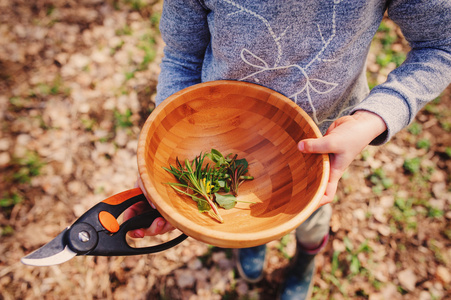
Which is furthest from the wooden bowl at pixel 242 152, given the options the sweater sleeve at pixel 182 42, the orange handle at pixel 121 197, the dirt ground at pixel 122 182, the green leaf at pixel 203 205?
the dirt ground at pixel 122 182

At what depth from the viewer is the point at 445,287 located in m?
2.38

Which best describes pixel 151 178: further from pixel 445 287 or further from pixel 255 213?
pixel 445 287

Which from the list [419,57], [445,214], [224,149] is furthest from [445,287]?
[224,149]

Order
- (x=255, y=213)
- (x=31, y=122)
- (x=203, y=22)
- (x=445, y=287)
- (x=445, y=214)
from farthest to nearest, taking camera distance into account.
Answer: (x=31, y=122) → (x=445, y=214) → (x=445, y=287) → (x=203, y=22) → (x=255, y=213)

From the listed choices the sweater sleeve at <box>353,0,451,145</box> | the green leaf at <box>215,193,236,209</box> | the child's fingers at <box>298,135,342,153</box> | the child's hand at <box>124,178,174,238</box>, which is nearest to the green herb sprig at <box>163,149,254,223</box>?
the green leaf at <box>215,193,236,209</box>

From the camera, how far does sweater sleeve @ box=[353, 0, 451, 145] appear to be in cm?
121

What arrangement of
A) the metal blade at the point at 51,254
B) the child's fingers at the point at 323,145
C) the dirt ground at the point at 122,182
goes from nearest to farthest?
the metal blade at the point at 51,254
the child's fingers at the point at 323,145
the dirt ground at the point at 122,182

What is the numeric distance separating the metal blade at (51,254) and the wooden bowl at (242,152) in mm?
369

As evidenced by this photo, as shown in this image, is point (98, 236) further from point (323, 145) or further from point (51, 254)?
point (323, 145)

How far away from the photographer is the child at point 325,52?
117 centimetres

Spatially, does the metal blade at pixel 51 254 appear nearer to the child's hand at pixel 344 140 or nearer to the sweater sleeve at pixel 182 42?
the sweater sleeve at pixel 182 42

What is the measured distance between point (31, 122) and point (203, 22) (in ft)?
8.12

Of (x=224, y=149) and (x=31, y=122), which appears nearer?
(x=224, y=149)

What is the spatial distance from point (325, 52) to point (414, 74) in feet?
1.38
